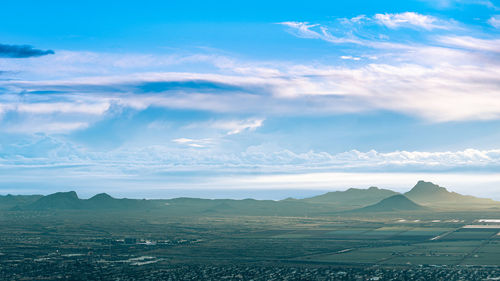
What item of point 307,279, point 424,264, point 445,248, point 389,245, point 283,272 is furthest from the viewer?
point 389,245

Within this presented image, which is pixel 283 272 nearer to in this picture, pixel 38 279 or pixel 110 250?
pixel 38 279

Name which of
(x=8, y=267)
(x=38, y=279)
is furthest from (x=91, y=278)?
(x=8, y=267)

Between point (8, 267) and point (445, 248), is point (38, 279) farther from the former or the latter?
point (445, 248)

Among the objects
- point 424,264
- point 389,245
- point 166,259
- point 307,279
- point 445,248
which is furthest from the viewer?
point 389,245

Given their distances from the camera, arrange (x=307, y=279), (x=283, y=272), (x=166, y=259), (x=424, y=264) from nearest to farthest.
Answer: (x=307, y=279)
(x=283, y=272)
(x=424, y=264)
(x=166, y=259)

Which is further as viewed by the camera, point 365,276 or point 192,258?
point 192,258

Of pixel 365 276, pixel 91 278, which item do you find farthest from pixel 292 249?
pixel 91 278

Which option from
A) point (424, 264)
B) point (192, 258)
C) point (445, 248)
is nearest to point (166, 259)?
point (192, 258)

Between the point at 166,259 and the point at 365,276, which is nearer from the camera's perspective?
the point at 365,276

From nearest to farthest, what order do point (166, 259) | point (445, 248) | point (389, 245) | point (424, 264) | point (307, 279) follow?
point (307, 279), point (424, 264), point (166, 259), point (445, 248), point (389, 245)
